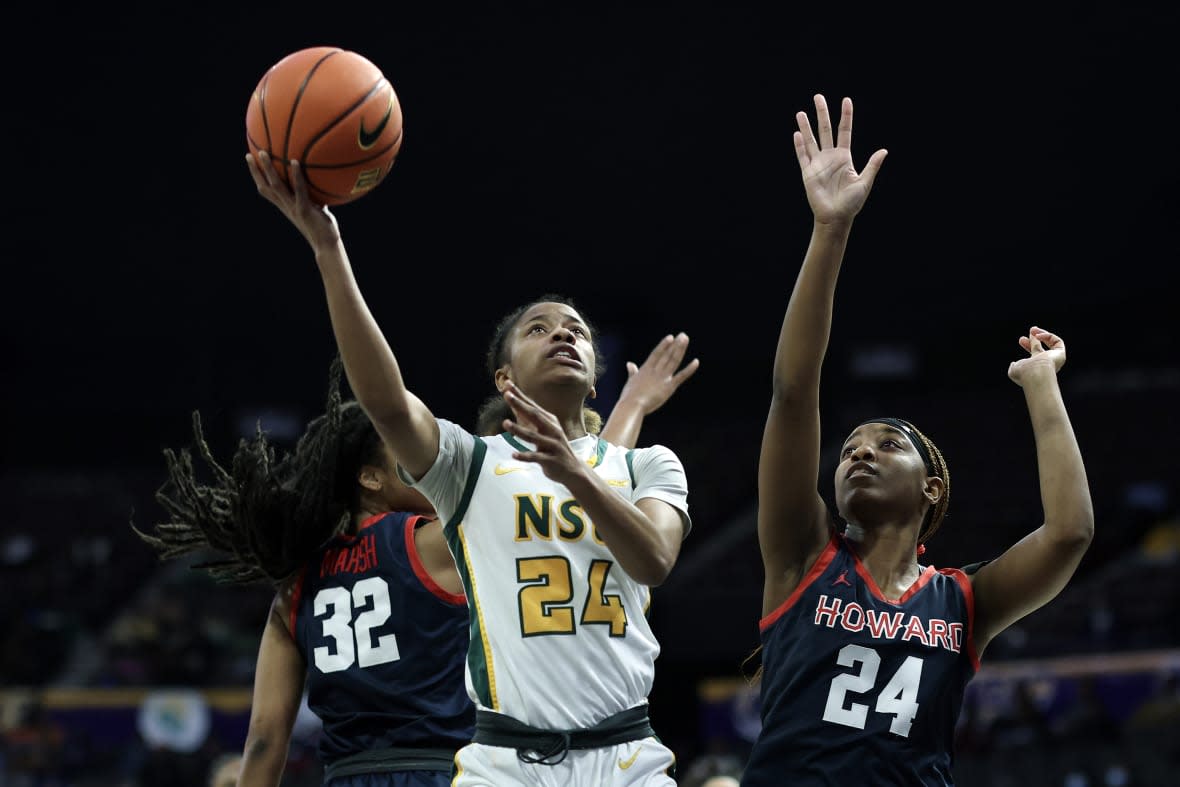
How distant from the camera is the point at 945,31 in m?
17.2

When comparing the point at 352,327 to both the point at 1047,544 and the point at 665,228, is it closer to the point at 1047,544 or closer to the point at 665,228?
the point at 1047,544

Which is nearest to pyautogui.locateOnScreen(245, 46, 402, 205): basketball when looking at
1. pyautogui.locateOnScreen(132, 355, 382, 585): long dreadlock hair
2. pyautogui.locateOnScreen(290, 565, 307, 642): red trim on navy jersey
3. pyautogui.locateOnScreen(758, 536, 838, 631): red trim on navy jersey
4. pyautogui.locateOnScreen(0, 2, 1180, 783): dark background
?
pyautogui.locateOnScreen(132, 355, 382, 585): long dreadlock hair

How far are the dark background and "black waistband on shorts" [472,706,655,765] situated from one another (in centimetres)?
1079

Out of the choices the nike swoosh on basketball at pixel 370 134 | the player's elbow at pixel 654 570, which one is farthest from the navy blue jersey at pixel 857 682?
the nike swoosh on basketball at pixel 370 134

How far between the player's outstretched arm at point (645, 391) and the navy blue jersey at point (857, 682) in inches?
39.1

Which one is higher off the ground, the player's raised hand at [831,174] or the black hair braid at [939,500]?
the player's raised hand at [831,174]

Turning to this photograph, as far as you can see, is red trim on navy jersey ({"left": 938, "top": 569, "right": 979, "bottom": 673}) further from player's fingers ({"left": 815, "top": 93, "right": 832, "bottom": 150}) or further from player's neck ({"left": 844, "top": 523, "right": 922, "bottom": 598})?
player's fingers ({"left": 815, "top": 93, "right": 832, "bottom": 150})

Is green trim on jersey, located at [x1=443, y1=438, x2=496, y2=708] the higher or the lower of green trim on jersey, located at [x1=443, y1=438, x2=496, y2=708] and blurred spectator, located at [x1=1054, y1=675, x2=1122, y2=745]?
the higher

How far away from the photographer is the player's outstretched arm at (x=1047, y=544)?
3.38 metres

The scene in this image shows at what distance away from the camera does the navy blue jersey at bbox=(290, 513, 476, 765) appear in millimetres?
3797

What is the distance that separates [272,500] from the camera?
4.14 metres

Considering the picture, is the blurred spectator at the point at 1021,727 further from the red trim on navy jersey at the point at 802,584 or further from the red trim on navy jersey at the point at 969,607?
the red trim on navy jersey at the point at 802,584

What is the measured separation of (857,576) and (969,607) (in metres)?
0.31

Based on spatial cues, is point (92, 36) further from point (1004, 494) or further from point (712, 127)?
point (1004, 494)
